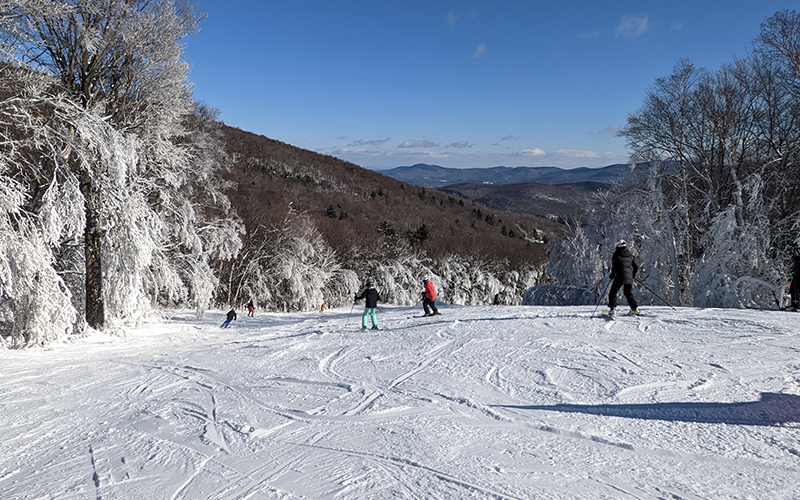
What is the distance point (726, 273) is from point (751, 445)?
15.8 m

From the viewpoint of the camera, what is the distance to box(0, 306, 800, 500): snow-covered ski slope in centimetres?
396

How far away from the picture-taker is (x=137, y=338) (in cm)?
1152

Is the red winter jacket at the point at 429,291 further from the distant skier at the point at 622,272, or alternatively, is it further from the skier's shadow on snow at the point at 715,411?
the skier's shadow on snow at the point at 715,411

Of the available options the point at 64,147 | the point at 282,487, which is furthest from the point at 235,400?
the point at 64,147

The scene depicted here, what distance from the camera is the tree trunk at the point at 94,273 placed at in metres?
11.7

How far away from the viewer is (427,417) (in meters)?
5.50

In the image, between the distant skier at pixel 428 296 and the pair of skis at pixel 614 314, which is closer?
the pair of skis at pixel 614 314

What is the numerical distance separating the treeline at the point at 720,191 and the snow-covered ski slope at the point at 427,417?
861 centimetres

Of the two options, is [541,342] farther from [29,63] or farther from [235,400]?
[29,63]

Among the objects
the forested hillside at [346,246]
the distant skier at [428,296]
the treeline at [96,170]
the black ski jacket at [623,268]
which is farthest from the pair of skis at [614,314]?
the forested hillside at [346,246]

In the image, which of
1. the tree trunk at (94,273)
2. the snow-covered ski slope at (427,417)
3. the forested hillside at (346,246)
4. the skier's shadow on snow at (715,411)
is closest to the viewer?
the snow-covered ski slope at (427,417)

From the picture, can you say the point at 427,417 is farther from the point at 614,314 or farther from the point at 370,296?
the point at 614,314

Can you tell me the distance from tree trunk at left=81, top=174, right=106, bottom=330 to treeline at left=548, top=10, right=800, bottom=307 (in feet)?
57.2

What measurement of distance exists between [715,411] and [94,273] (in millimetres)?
13933
